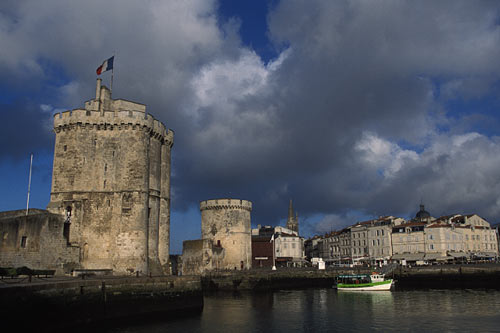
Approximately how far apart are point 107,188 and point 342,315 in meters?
17.5

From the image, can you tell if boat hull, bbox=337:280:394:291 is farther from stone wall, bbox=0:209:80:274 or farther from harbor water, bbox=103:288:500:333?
stone wall, bbox=0:209:80:274

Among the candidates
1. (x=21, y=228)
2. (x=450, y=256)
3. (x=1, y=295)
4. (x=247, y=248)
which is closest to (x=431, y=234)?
(x=450, y=256)

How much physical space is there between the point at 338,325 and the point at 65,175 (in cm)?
2059

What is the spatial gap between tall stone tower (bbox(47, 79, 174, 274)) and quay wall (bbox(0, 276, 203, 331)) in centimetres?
453

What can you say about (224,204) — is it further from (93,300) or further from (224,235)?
(93,300)

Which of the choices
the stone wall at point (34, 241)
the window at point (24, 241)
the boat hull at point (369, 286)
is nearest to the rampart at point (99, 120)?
the stone wall at point (34, 241)

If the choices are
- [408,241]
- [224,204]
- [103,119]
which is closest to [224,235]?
[224,204]

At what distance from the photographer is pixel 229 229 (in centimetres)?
5019

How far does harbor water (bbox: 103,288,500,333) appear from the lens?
21484mm

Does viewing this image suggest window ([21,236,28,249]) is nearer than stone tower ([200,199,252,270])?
Yes

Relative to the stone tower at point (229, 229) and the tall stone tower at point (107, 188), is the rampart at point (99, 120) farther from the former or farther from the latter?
the stone tower at point (229, 229)

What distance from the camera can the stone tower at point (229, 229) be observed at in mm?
49344

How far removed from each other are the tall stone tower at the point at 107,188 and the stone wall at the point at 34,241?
201 centimetres

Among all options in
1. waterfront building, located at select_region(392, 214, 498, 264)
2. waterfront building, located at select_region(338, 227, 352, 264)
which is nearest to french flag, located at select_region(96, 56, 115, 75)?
waterfront building, located at select_region(392, 214, 498, 264)
